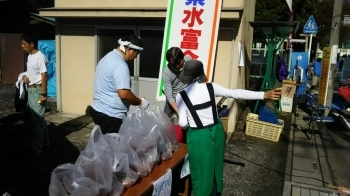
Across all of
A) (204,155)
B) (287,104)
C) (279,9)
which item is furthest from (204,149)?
(279,9)

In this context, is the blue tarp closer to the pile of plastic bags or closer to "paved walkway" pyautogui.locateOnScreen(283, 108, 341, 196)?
"paved walkway" pyautogui.locateOnScreen(283, 108, 341, 196)

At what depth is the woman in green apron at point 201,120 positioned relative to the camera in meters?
3.16

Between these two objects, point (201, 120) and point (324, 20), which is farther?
point (324, 20)

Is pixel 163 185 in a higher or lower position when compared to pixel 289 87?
lower

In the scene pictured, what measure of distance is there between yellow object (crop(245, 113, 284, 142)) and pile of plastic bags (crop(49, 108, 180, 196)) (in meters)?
3.80

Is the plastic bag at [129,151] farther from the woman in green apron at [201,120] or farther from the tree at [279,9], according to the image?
the tree at [279,9]

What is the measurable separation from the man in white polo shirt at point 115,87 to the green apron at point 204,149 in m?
0.62

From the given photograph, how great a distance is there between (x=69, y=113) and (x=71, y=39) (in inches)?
78.4

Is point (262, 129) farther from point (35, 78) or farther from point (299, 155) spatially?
point (35, 78)

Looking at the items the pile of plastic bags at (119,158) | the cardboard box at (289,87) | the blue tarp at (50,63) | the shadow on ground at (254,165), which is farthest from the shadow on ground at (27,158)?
the cardboard box at (289,87)

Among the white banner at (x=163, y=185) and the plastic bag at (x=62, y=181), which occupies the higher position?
the plastic bag at (x=62, y=181)

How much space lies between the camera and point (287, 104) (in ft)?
31.8

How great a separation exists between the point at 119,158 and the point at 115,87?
1.14m

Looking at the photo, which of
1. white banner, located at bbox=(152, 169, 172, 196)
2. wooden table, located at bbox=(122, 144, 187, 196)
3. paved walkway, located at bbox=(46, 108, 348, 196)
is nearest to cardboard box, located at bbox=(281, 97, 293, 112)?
paved walkway, located at bbox=(46, 108, 348, 196)
